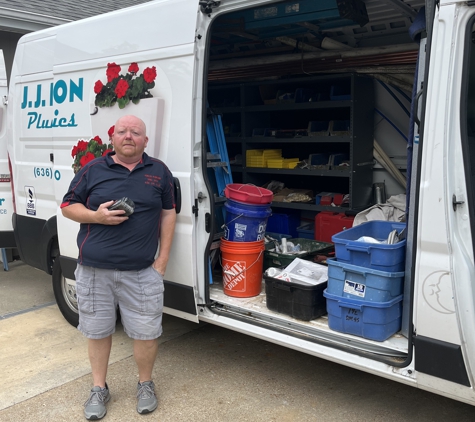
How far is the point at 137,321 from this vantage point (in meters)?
3.13

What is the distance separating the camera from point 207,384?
3512mm

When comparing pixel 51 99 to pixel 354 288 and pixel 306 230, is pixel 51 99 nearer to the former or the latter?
pixel 306 230

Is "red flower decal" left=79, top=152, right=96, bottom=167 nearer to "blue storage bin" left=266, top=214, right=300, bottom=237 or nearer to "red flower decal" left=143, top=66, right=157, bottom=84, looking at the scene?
"red flower decal" left=143, top=66, right=157, bottom=84

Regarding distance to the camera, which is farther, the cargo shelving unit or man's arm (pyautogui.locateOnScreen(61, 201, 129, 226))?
the cargo shelving unit

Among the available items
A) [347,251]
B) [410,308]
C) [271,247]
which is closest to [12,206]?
[271,247]

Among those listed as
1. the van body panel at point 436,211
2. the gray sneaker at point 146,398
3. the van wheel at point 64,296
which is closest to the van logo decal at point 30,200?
the van wheel at point 64,296

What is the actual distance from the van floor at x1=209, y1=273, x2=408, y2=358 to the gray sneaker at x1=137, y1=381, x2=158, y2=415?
2.27 ft

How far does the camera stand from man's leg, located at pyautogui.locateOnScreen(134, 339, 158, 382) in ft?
10.4

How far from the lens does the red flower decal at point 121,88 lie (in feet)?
11.9

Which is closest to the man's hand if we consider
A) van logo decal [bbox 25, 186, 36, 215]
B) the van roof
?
van logo decal [bbox 25, 186, 36, 215]

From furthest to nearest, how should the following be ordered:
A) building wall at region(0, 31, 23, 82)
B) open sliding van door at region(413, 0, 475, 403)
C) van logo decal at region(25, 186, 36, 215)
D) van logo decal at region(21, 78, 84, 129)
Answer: building wall at region(0, 31, 23, 82) < van logo decal at region(25, 186, 36, 215) < van logo decal at region(21, 78, 84, 129) < open sliding van door at region(413, 0, 475, 403)

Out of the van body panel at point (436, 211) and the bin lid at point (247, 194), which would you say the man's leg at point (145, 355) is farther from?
the van body panel at point (436, 211)

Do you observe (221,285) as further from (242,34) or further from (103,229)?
(242,34)

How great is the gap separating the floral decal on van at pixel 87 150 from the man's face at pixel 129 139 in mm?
697
